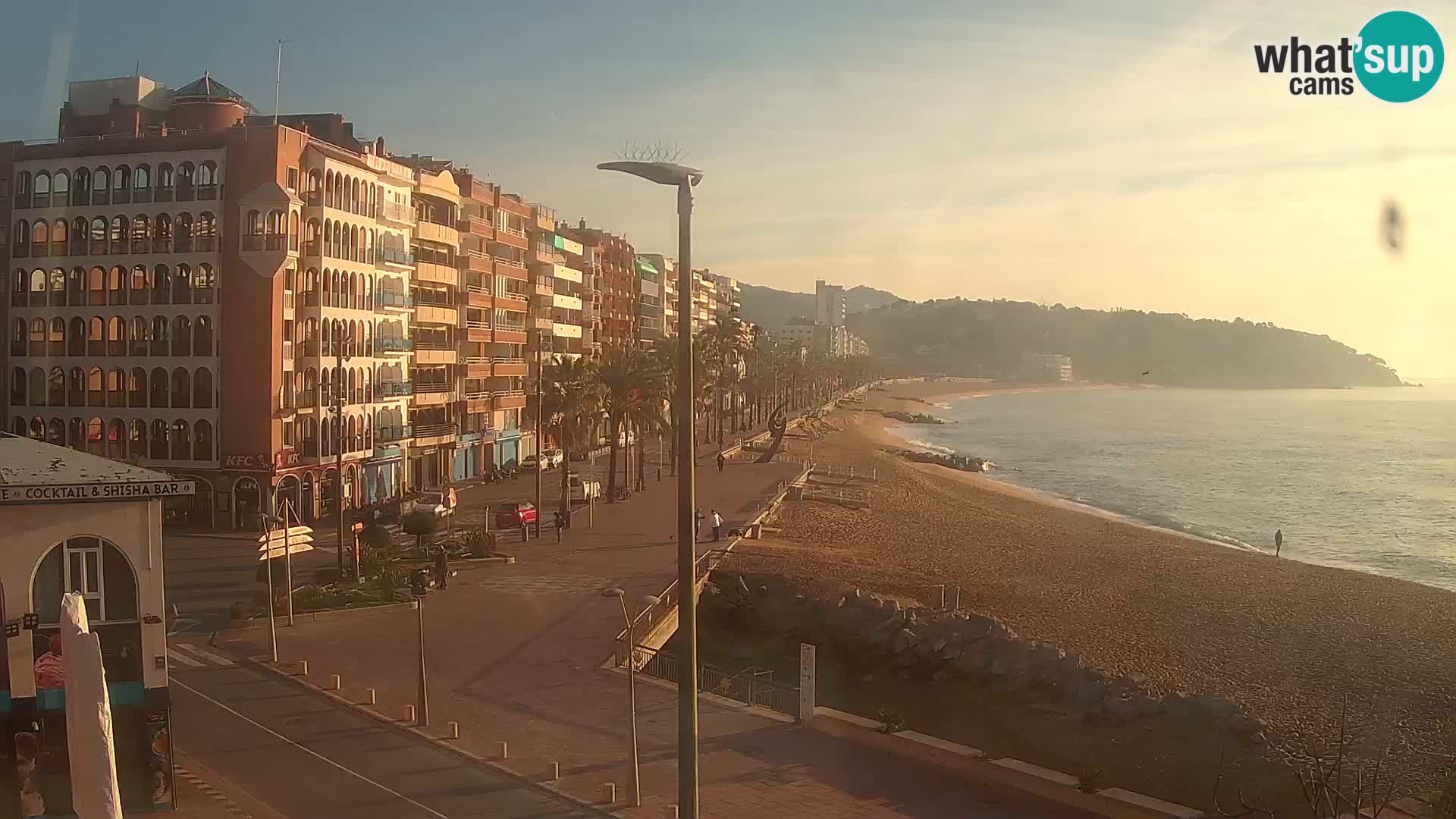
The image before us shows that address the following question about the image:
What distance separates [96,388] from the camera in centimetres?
4306

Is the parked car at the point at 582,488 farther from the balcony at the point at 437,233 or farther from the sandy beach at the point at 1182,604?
the balcony at the point at 437,233

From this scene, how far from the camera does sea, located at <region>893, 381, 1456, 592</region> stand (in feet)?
189

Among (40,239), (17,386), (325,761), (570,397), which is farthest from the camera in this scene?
(570,397)

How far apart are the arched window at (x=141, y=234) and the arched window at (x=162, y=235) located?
0.19m

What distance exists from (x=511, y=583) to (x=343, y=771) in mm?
14293

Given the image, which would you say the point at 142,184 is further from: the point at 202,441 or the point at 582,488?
the point at 582,488

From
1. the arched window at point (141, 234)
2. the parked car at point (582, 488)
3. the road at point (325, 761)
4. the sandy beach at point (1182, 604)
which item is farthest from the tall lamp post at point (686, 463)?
the arched window at point (141, 234)

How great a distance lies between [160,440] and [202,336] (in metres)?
4.10

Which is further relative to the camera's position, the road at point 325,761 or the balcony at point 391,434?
the balcony at point 391,434

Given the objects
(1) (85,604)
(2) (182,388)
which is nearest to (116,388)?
(2) (182,388)

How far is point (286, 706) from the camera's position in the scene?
64.0 ft

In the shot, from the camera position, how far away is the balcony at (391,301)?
4931 cm

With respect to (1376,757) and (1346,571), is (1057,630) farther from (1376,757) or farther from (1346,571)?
(1346,571)

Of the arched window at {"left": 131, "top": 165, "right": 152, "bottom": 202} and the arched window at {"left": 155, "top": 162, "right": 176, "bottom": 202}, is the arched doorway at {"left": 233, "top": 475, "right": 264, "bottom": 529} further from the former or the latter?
the arched window at {"left": 131, "top": 165, "right": 152, "bottom": 202}
